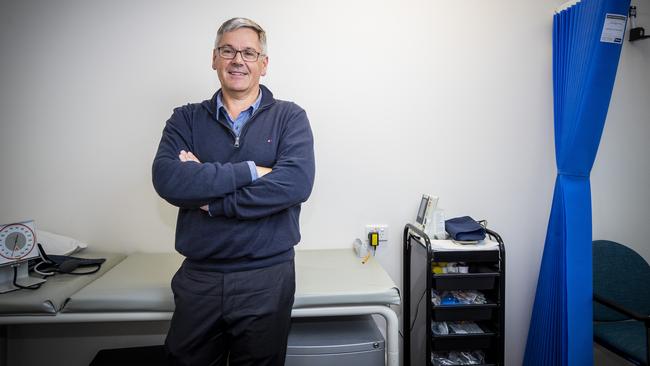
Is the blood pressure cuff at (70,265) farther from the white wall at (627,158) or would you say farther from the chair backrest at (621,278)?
the white wall at (627,158)

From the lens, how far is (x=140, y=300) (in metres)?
1.42

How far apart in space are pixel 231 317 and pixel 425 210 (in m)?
1.17

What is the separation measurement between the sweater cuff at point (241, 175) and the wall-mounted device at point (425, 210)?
1078 mm

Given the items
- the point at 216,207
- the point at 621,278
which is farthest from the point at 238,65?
the point at 621,278

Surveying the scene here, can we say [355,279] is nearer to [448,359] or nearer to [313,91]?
[448,359]

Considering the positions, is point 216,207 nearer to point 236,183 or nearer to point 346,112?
point 236,183

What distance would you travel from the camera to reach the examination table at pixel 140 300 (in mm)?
1370

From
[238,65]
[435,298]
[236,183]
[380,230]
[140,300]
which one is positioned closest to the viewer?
[236,183]

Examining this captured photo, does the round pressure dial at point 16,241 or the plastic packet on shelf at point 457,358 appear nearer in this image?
the round pressure dial at point 16,241

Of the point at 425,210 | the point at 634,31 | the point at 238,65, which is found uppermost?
the point at 634,31

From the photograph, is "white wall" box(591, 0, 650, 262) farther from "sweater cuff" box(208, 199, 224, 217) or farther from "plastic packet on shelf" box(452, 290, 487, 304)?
"sweater cuff" box(208, 199, 224, 217)

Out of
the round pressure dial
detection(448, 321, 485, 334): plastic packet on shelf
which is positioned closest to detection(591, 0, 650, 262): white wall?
detection(448, 321, 485, 334): plastic packet on shelf

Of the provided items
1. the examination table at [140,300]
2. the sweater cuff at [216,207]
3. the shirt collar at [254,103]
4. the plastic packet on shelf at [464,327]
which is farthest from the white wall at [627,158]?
the sweater cuff at [216,207]

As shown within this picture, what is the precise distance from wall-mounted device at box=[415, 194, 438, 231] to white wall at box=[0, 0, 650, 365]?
88 millimetres
